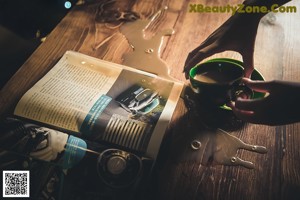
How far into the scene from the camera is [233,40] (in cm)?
65

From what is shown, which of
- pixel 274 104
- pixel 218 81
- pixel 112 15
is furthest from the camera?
pixel 112 15

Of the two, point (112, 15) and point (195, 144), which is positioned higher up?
point (112, 15)

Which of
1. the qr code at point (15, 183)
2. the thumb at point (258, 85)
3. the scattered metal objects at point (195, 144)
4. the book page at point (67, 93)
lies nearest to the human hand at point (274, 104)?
the thumb at point (258, 85)

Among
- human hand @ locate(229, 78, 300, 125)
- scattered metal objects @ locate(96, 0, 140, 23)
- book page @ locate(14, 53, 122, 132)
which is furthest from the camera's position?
scattered metal objects @ locate(96, 0, 140, 23)

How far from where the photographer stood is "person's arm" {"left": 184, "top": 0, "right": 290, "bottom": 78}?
0.63m

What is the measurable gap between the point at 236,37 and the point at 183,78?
6.4 inches

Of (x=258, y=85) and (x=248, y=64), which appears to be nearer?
(x=258, y=85)

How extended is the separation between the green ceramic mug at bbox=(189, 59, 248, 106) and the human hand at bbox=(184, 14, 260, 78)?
3 cm

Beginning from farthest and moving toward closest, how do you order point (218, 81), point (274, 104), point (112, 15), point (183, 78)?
1. point (112, 15)
2. point (183, 78)
3. point (218, 81)
4. point (274, 104)

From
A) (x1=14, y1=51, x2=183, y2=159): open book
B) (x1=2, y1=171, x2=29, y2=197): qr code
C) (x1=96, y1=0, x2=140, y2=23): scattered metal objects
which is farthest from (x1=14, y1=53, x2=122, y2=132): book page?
(x1=96, y1=0, x2=140, y2=23): scattered metal objects

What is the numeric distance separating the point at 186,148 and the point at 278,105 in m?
0.20

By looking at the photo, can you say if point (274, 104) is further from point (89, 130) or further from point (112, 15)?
point (112, 15)

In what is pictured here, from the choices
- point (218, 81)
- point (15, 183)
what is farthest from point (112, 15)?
point (15, 183)

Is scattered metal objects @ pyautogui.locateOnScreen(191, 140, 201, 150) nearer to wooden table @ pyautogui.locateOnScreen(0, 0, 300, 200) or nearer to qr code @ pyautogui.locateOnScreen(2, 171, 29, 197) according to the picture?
wooden table @ pyautogui.locateOnScreen(0, 0, 300, 200)
